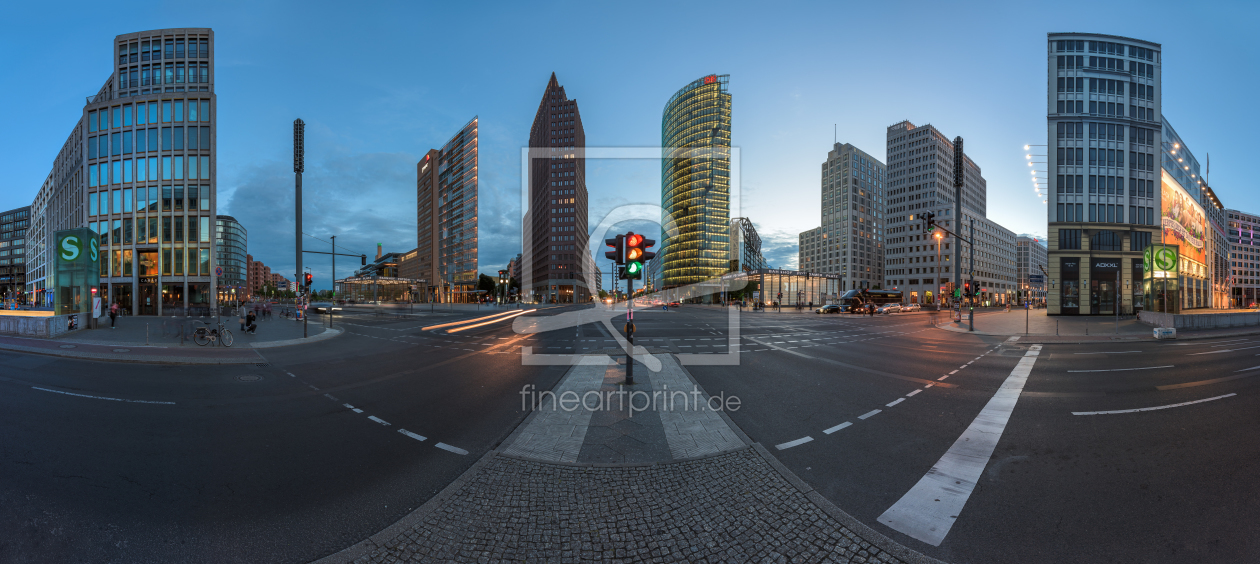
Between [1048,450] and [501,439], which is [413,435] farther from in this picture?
[1048,450]

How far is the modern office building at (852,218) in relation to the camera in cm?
13500

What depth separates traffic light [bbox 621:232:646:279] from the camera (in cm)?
945

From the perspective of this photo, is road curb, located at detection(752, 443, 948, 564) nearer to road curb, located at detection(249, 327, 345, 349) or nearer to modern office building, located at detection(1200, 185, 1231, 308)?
road curb, located at detection(249, 327, 345, 349)

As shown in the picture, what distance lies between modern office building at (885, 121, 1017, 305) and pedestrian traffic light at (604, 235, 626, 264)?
11314 centimetres

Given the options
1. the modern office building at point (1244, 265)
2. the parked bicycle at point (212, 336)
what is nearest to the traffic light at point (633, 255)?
the parked bicycle at point (212, 336)

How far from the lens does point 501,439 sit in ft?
20.0

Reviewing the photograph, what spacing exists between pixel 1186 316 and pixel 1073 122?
99.4ft

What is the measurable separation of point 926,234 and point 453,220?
12816 cm

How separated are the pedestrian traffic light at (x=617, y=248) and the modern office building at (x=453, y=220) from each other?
11677 centimetres

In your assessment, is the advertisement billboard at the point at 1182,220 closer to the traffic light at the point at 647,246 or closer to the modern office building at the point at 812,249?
the traffic light at the point at 647,246

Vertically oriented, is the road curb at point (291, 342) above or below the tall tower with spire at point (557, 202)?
below

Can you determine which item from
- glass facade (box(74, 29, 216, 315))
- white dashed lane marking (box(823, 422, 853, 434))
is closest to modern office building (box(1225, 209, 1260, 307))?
white dashed lane marking (box(823, 422, 853, 434))

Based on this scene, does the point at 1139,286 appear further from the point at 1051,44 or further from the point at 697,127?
the point at 697,127

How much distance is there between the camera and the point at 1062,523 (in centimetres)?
389
